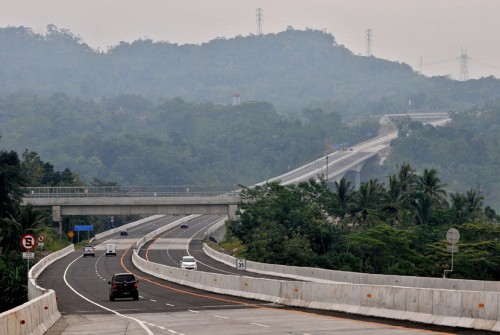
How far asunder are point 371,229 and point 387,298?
8077 centimetres

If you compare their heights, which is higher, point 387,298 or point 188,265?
point 387,298

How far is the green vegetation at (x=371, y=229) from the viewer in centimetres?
10844

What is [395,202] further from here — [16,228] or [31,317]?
[31,317]

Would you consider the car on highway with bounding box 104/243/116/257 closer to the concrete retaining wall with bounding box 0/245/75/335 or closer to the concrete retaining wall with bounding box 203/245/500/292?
the concrete retaining wall with bounding box 203/245/500/292

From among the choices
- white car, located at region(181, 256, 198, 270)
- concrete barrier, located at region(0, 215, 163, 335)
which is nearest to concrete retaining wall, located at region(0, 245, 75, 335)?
concrete barrier, located at region(0, 215, 163, 335)

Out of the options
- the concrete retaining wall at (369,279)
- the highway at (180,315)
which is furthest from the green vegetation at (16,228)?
the concrete retaining wall at (369,279)

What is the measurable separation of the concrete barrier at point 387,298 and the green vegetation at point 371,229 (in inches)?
1925

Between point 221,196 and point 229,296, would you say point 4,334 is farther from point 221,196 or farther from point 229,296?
point 221,196

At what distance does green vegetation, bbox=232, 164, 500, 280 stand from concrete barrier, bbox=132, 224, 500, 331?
48.9 metres

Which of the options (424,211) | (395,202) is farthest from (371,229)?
(395,202)

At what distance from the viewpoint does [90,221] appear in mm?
185000

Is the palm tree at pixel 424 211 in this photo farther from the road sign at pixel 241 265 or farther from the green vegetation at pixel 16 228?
the road sign at pixel 241 265

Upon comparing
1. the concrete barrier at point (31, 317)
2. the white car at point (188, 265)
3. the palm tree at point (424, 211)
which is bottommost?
the white car at point (188, 265)

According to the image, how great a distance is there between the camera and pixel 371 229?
115375 millimetres
